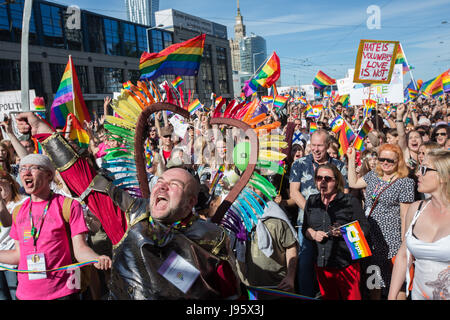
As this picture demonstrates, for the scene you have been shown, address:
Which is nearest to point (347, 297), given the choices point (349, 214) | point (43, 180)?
point (349, 214)

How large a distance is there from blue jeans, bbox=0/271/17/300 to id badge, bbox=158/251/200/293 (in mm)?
2474

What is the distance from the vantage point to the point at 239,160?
2.38 meters

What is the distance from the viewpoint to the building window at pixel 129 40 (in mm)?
41562

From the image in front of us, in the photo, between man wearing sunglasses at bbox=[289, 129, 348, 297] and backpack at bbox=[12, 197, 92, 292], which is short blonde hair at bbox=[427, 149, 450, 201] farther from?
backpack at bbox=[12, 197, 92, 292]

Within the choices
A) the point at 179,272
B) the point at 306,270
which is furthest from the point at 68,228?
the point at 306,270

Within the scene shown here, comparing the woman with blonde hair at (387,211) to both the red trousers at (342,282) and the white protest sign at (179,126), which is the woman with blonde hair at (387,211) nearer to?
the red trousers at (342,282)

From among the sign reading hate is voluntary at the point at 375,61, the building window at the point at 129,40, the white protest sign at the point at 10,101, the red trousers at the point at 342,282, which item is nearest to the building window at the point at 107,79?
the building window at the point at 129,40

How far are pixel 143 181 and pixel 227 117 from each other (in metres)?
0.66

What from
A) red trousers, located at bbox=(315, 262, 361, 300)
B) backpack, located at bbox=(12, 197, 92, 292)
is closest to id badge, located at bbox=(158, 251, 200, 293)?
backpack, located at bbox=(12, 197, 92, 292)

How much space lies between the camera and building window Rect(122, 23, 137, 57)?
41.6 meters

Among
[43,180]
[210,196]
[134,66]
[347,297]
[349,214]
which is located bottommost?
[347,297]

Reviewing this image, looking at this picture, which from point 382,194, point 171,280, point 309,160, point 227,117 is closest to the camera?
point 171,280

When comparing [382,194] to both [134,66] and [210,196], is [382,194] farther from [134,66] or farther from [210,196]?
[134,66]

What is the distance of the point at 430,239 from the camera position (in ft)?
7.51
